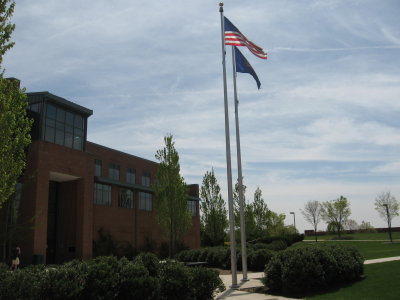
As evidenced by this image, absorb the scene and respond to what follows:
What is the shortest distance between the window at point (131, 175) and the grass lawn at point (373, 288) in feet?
103

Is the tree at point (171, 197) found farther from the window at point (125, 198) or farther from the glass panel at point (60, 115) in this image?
the window at point (125, 198)

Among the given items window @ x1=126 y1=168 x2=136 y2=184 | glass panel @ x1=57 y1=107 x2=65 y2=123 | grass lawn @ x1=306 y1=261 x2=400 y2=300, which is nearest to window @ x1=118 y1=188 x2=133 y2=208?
window @ x1=126 y1=168 x2=136 y2=184

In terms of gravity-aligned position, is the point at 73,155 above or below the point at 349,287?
above

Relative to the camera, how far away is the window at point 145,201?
43719 mm

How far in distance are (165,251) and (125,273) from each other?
3369cm

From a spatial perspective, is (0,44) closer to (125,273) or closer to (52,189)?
(125,273)

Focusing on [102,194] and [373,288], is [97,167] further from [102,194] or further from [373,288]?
[373,288]

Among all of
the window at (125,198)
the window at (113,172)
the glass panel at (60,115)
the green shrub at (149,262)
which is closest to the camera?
the green shrub at (149,262)

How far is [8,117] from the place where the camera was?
505 inches

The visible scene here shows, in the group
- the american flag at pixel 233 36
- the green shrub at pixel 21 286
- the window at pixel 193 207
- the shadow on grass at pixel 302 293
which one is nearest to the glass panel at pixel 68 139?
the american flag at pixel 233 36

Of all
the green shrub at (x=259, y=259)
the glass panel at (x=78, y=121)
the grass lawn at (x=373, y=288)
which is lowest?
the grass lawn at (x=373, y=288)

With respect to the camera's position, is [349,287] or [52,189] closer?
[349,287]

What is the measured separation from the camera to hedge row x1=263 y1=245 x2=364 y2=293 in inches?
552

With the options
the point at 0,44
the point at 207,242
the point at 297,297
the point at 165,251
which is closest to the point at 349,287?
the point at 297,297
